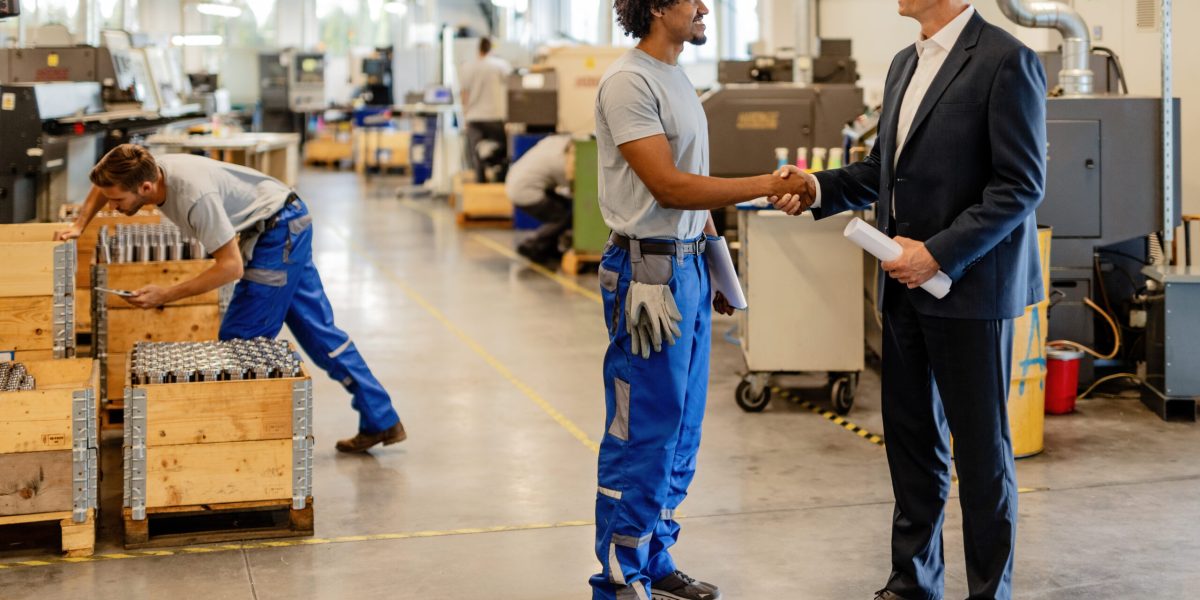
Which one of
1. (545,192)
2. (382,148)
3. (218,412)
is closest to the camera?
(218,412)

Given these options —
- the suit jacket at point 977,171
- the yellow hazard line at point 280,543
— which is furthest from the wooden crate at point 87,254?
the suit jacket at point 977,171

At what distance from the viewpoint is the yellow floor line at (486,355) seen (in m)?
5.72

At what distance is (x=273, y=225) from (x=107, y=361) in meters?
1.24

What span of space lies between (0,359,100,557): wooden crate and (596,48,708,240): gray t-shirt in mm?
1898

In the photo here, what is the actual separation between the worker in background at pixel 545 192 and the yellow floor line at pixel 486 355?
1.33 meters

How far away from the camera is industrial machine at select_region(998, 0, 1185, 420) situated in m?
6.11

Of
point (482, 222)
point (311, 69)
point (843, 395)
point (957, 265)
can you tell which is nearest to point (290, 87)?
point (311, 69)

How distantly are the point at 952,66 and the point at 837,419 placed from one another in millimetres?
3019

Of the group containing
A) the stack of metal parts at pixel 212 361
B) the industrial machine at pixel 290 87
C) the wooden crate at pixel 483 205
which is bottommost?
the stack of metal parts at pixel 212 361

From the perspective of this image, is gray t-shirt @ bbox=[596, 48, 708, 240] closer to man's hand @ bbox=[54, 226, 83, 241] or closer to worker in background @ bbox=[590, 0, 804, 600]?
worker in background @ bbox=[590, 0, 804, 600]

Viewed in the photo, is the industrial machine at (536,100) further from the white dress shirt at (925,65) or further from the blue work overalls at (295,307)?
the white dress shirt at (925,65)

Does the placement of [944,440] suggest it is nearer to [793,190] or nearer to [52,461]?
[793,190]

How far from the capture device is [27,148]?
308 inches

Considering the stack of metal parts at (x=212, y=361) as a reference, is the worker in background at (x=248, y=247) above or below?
above
